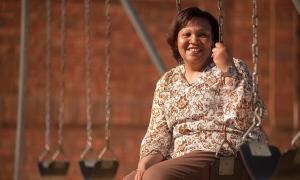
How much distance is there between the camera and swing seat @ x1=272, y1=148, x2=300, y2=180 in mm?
3201

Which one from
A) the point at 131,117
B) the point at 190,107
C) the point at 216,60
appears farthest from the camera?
the point at 131,117

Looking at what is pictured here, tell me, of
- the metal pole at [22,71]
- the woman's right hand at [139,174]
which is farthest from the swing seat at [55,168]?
the woman's right hand at [139,174]

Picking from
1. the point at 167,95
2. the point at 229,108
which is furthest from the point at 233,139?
the point at 167,95

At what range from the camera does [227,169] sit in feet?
11.3

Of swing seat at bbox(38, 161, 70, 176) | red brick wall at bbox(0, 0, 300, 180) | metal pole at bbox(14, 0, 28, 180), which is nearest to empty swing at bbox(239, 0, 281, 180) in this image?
swing seat at bbox(38, 161, 70, 176)

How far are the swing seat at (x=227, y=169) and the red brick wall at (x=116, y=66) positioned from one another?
4930 millimetres

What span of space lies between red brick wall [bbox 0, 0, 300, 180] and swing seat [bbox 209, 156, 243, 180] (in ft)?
16.2

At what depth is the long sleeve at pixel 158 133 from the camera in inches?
154

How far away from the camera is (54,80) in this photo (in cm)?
862

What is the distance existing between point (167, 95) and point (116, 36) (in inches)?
185

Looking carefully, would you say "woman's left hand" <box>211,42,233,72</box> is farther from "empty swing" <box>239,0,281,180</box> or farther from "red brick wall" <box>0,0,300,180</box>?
"red brick wall" <box>0,0,300,180</box>

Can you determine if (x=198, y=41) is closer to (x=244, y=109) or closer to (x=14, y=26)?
(x=244, y=109)

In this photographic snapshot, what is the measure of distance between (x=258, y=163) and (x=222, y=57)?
0.51 metres

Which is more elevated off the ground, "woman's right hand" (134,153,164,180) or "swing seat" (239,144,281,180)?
"swing seat" (239,144,281,180)
